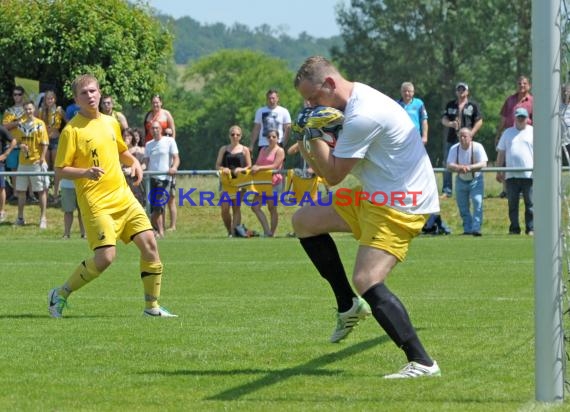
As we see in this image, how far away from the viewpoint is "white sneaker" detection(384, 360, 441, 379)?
7055mm

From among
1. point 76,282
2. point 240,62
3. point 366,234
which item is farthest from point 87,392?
point 240,62

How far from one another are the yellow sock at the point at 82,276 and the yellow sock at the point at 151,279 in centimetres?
38

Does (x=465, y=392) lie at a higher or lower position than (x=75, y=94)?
lower

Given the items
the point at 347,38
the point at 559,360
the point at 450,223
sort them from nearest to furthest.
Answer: the point at 559,360 < the point at 450,223 < the point at 347,38

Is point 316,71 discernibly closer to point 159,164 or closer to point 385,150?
point 385,150

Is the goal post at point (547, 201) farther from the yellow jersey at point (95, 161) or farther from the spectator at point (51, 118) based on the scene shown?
the spectator at point (51, 118)

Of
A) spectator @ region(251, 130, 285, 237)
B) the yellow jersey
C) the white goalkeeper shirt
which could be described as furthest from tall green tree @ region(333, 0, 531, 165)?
the white goalkeeper shirt

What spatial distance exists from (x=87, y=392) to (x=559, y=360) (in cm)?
252

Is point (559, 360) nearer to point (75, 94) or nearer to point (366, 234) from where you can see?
point (366, 234)

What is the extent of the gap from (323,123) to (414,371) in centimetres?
150

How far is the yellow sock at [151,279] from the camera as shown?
34.3 ft

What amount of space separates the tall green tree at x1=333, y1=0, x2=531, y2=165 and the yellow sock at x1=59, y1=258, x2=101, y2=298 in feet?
175

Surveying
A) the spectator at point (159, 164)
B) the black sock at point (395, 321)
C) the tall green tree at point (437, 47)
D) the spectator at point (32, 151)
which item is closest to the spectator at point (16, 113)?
the spectator at point (32, 151)

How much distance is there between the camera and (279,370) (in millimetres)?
7555
